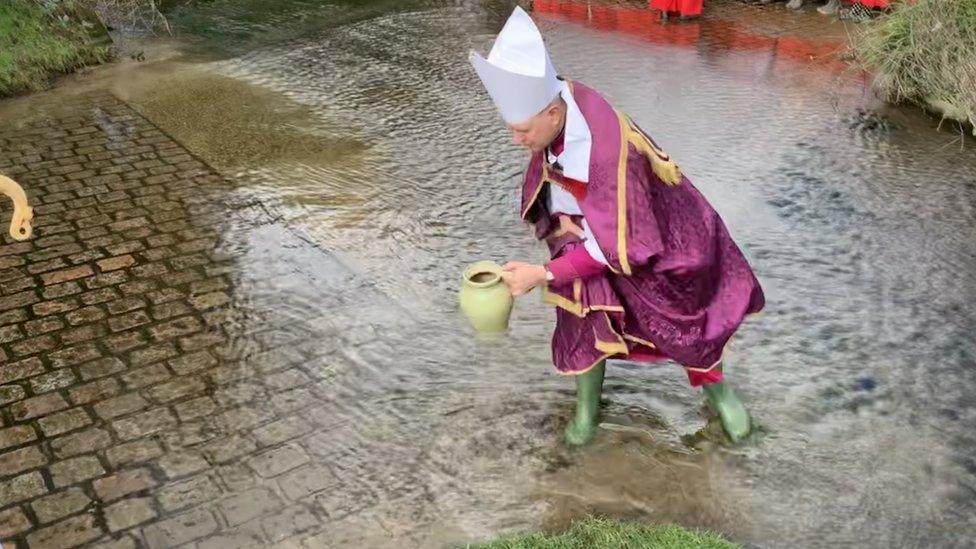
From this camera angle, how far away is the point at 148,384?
3787 mm

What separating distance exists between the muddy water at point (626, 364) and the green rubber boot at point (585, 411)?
6 cm

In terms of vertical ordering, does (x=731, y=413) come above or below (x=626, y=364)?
above

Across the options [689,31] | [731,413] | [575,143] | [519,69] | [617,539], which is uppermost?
[519,69]

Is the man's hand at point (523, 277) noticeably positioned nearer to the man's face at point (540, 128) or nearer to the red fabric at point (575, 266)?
the red fabric at point (575, 266)

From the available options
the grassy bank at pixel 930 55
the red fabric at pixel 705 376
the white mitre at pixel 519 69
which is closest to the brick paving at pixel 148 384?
the red fabric at pixel 705 376

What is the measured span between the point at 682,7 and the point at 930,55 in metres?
3.51

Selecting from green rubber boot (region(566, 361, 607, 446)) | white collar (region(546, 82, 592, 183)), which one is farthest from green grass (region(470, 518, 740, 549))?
white collar (region(546, 82, 592, 183))

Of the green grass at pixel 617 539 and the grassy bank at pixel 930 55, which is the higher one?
the grassy bank at pixel 930 55

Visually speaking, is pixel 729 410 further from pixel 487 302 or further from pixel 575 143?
pixel 575 143

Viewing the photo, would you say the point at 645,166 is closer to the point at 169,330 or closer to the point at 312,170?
the point at 169,330

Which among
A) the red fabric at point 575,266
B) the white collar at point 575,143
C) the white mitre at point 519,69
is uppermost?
the white mitre at point 519,69

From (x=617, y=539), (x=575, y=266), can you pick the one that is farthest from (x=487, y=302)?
(x=617, y=539)

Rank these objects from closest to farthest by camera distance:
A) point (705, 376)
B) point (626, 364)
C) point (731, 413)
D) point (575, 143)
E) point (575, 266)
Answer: point (575, 143) < point (575, 266) < point (705, 376) < point (731, 413) < point (626, 364)

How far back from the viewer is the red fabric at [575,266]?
9.27 ft
